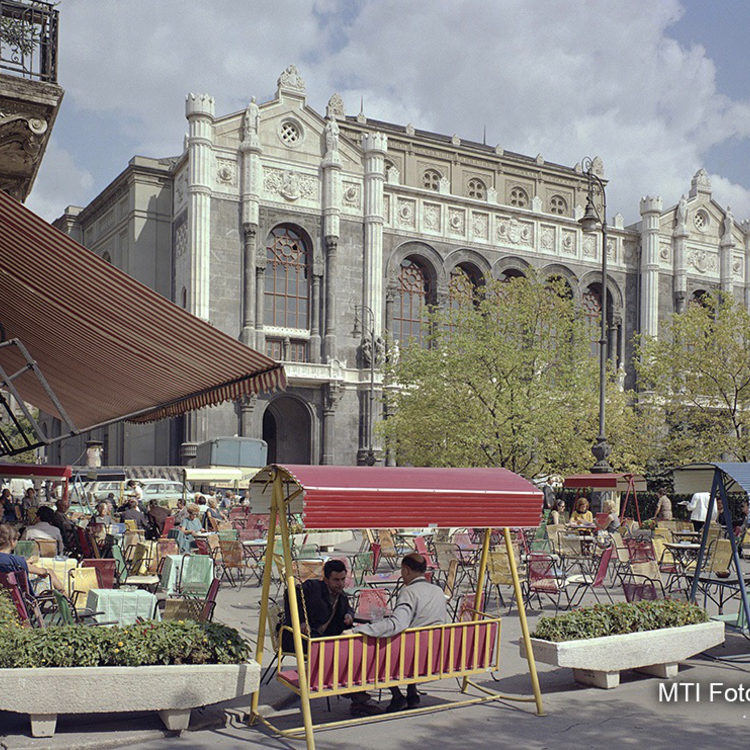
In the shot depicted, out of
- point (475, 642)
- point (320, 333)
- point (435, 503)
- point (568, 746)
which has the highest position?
point (320, 333)

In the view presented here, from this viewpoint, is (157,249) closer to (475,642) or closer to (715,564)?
(715,564)

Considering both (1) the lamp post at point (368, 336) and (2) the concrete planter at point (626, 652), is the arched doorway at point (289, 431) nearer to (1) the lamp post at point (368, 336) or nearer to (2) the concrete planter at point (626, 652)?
(1) the lamp post at point (368, 336)

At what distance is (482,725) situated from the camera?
24.3ft

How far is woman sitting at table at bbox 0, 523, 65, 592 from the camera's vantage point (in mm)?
9602

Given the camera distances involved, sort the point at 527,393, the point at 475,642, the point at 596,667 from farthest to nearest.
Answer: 1. the point at 527,393
2. the point at 596,667
3. the point at 475,642

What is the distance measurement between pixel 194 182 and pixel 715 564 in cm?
3535

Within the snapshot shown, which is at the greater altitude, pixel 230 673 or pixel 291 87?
pixel 291 87

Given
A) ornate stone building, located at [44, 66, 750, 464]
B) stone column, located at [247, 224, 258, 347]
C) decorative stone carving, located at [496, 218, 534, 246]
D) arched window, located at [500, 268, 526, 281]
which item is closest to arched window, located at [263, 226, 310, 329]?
ornate stone building, located at [44, 66, 750, 464]

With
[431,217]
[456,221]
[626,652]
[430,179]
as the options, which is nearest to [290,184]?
[431,217]

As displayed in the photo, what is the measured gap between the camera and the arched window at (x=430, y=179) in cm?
6219

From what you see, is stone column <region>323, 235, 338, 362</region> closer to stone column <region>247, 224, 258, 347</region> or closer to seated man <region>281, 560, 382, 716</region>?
stone column <region>247, 224, 258, 347</region>

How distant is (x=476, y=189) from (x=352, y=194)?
19.6 meters

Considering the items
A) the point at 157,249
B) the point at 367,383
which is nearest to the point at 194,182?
the point at 157,249

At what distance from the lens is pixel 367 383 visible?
47.1 metres
